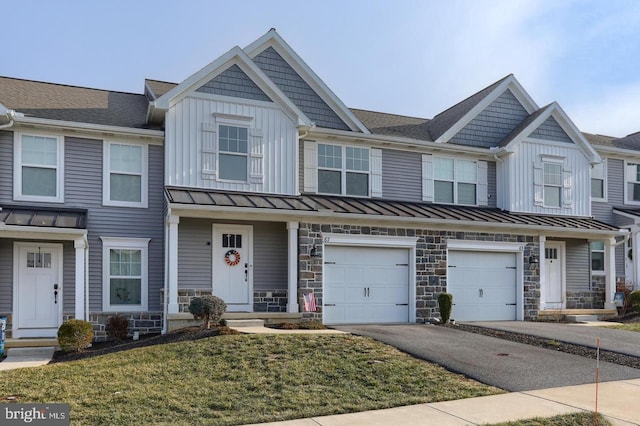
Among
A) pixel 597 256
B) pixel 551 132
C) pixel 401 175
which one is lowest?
pixel 597 256

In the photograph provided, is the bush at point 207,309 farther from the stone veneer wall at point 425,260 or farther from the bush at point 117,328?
the stone veneer wall at point 425,260

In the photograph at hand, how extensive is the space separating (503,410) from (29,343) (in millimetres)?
10869

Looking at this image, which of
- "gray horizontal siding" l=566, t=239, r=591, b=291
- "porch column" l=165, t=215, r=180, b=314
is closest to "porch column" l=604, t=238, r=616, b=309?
"gray horizontal siding" l=566, t=239, r=591, b=291

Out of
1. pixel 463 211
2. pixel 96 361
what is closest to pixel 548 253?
pixel 463 211

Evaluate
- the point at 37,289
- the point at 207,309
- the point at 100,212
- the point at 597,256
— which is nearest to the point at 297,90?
the point at 100,212

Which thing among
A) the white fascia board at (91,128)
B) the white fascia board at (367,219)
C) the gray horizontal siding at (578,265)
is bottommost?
the gray horizontal siding at (578,265)

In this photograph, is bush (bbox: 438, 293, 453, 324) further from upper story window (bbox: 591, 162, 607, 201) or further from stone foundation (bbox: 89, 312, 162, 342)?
upper story window (bbox: 591, 162, 607, 201)

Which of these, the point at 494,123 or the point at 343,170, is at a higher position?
the point at 494,123

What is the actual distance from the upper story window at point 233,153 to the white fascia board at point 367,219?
154cm

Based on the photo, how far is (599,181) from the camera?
21.7 m

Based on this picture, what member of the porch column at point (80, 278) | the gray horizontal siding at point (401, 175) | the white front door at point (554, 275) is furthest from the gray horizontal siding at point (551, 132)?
the porch column at point (80, 278)

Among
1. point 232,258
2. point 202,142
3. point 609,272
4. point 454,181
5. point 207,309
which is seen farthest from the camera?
point 609,272

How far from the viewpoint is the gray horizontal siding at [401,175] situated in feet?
59.8

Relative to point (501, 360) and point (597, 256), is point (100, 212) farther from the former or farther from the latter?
point (597, 256)
